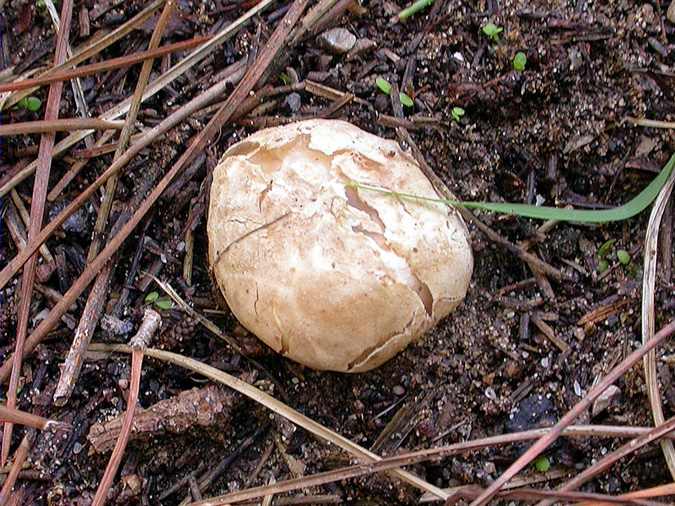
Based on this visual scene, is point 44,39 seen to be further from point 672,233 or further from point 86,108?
point 672,233

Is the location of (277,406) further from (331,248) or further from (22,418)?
(22,418)

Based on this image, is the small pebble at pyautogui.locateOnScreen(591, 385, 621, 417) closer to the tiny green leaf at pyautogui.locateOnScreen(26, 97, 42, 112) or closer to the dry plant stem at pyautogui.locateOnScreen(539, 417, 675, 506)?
the dry plant stem at pyautogui.locateOnScreen(539, 417, 675, 506)

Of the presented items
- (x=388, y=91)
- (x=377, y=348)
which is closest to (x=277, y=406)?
(x=377, y=348)

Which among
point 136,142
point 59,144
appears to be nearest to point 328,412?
point 136,142

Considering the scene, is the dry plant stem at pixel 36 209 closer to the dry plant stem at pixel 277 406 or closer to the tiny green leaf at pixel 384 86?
the dry plant stem at pixel 277 406

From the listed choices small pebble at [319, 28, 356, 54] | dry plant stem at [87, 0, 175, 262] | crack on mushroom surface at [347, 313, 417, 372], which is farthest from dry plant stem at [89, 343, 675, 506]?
small pebble at [319, 28, 356, 54]

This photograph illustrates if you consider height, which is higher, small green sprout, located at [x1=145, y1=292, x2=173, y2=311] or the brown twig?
small green sprout, located at [x1=145, y1=292, x2=173, y2=311]
